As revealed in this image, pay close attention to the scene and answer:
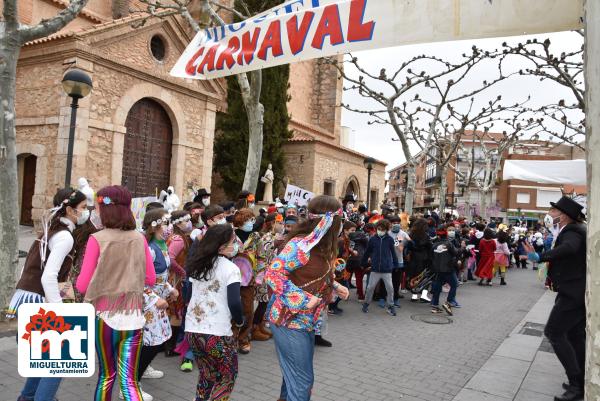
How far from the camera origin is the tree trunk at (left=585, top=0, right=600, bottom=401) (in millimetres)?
2025

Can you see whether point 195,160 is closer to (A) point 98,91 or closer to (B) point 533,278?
(A) point 98,91

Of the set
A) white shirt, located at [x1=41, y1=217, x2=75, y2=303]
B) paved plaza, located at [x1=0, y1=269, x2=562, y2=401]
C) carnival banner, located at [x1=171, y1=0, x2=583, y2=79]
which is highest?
carnival banner, located at [x1=171, y1=0, x2=583, y2=79]

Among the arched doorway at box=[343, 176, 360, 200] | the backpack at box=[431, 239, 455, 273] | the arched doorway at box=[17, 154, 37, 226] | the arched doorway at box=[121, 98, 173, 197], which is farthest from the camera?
the arched doorway at box=[343, 176, 360, 200]

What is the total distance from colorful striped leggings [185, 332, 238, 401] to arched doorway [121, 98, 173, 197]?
1252 centimetres

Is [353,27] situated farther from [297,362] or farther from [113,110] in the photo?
[113,110]

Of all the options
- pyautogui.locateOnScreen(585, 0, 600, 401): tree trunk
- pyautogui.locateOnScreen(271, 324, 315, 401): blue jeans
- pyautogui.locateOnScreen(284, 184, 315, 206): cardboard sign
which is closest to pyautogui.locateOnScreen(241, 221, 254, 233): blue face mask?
pyautogui.locateOnScreen(271, 324, 315, 401): blue jeans

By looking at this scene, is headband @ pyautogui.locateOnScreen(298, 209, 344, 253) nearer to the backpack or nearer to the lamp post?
the lamp post

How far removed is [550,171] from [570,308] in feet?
8.93

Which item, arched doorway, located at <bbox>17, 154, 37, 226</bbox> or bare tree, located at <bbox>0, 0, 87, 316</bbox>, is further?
arched doorway, located at <bbox>17, 154, 37, 226</bbox>

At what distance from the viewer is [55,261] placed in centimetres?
288

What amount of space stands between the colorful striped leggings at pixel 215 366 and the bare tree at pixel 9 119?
3.66 metres

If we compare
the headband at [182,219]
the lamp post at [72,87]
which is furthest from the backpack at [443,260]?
the lamp post at [72,87]

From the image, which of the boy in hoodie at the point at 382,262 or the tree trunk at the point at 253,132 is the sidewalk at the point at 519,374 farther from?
the tree trunk at the point at 253,132

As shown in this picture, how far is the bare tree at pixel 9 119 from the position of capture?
5.30 metres
